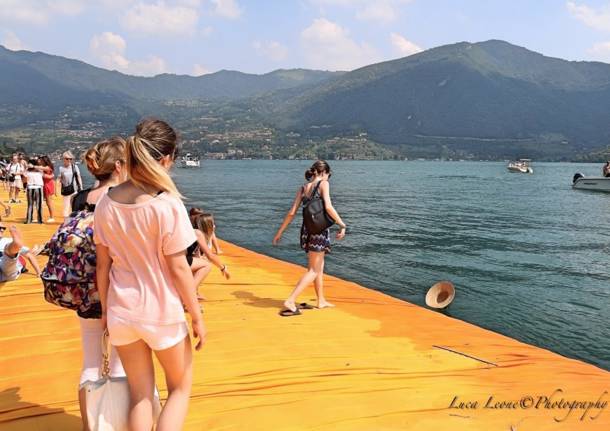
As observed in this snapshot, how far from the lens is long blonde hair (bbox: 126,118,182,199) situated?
246cm

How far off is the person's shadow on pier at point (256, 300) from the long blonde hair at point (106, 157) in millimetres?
4045

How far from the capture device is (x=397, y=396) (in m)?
4.18

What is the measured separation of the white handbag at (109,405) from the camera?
2713 millimetres

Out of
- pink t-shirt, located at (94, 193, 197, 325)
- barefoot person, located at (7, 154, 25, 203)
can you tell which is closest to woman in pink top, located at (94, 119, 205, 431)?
pink t-shirt, located at (94, 193, 197, 325)

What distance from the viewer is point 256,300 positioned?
7.25 m

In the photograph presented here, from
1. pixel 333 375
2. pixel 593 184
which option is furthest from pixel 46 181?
pixel 593 184

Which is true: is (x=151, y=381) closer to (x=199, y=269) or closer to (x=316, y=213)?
(x=316, y=213)

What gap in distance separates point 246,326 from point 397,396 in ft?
7.62

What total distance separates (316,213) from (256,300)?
1.79 meters

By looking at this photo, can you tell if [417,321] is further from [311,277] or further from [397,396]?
[397,396]

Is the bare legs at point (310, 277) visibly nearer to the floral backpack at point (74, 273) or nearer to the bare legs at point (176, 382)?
the floral backpack at point (74, 273)

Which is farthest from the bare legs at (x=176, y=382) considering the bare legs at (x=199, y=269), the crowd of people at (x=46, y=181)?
the crowd of people at (x=46, y=181)

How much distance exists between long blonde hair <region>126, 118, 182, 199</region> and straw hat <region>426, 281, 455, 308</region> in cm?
864

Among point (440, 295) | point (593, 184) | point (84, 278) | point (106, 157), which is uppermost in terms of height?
point (106, 157)
